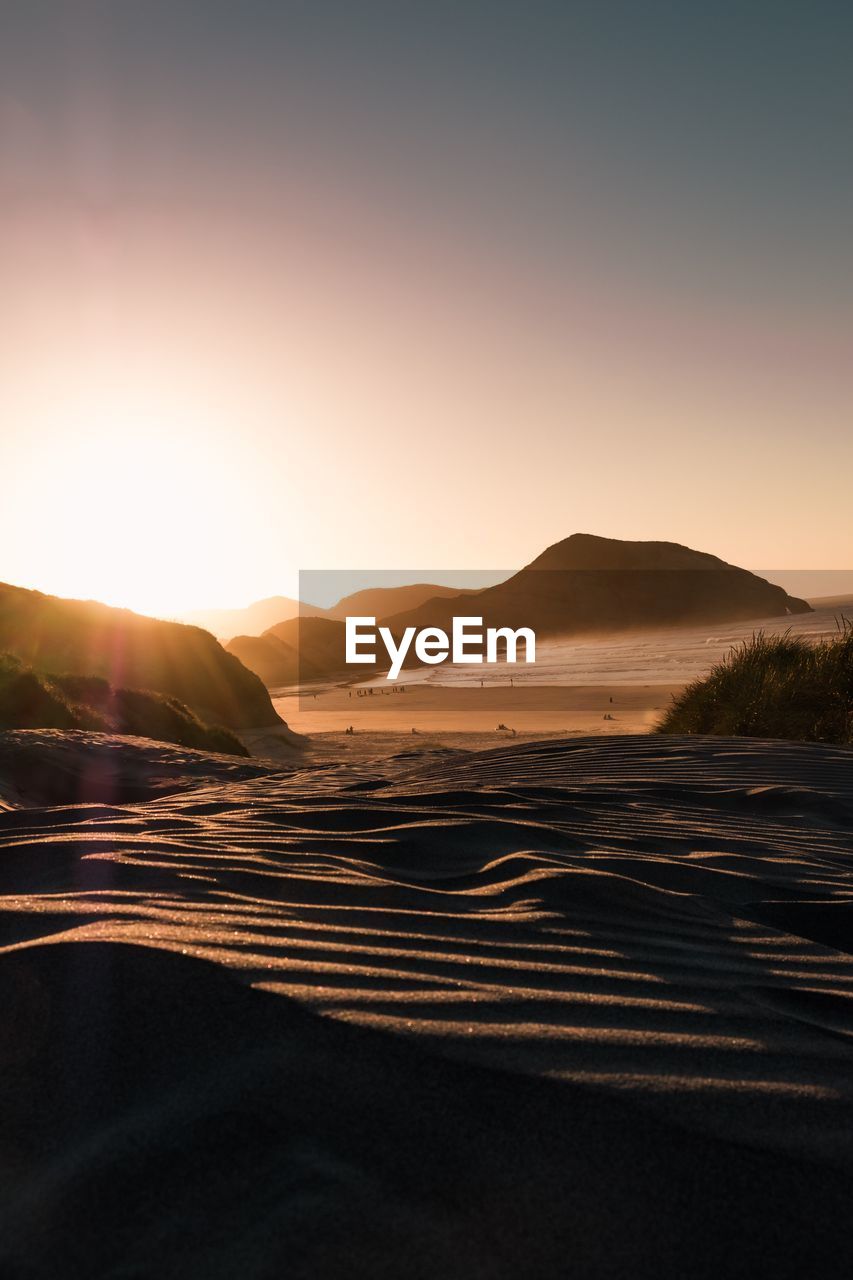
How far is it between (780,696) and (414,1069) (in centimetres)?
934

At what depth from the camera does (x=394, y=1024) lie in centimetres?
153

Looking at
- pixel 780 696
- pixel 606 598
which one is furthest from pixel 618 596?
pixel 780 696

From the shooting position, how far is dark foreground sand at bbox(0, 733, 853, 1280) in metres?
1.11

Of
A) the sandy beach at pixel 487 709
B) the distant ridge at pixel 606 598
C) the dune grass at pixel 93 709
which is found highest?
the distant ridge at pixel 606 598

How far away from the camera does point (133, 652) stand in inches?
873

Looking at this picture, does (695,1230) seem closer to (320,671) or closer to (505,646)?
(320,671)

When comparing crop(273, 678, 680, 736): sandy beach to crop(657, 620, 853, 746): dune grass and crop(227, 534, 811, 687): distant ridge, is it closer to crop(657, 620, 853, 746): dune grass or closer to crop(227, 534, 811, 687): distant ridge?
crop(657, 620, 853, 746): dune grass

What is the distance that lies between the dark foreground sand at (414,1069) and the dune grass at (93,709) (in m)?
7.96

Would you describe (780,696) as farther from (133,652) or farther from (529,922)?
(133,652)

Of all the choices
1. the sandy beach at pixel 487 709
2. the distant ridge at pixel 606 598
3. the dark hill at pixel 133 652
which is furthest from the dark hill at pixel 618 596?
the dark hill at pixel 133 652

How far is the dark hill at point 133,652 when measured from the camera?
1989 centimetres

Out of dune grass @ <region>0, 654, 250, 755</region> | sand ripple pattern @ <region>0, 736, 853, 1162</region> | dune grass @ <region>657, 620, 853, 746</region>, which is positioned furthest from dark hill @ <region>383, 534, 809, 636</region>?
sand ripple pattern @ <region>0, 736, 853, 1162</region>

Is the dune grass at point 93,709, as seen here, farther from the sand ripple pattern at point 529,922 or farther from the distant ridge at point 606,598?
the distant ridge at point 606,598

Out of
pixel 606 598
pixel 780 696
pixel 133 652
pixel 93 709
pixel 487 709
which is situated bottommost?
pixel 487 709
